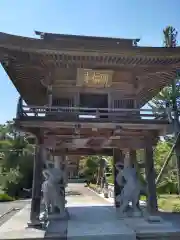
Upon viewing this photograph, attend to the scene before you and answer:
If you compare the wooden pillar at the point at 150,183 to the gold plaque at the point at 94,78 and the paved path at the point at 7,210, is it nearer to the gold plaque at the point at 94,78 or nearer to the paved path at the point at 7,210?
the gold plaque at the point at 94,78

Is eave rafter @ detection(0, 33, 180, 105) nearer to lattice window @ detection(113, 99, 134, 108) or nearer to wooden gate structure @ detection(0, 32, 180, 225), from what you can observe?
wooden gate structure @ detection(0, 32, 180, 225)

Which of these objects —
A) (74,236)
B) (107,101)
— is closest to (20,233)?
(74,236)

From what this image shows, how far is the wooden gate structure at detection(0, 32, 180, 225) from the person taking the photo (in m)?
7.92

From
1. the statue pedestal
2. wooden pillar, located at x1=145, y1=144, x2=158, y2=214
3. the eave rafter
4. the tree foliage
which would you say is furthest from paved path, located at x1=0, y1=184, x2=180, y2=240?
the tree foliage

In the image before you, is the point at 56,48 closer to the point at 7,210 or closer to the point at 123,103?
the point at 123,103

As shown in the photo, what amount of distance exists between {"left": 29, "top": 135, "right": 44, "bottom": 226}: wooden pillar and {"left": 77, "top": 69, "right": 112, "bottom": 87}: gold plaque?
2.54 meters

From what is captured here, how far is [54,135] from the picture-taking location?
30.6ft

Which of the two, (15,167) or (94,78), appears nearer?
(94,78)

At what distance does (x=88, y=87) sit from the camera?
9555 mm

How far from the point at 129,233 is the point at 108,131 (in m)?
3.39

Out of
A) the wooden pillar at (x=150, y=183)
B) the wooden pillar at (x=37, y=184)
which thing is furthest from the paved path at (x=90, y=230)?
the wooden pillar at (x=150, y=183)

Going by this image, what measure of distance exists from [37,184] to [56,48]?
14.5 feet

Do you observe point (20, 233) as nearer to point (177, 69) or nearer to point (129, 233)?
point (129, 233)

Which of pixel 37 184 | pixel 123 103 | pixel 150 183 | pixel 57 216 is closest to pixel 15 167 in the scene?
pixel 57 216
